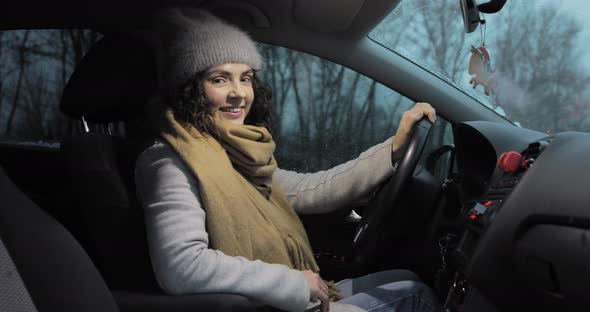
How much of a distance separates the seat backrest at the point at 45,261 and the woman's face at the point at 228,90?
0.59 metres

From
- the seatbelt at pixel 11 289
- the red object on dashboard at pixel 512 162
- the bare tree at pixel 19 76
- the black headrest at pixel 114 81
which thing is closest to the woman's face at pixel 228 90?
the black headrest at pixel 114 81

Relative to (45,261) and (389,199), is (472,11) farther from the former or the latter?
(45,261)

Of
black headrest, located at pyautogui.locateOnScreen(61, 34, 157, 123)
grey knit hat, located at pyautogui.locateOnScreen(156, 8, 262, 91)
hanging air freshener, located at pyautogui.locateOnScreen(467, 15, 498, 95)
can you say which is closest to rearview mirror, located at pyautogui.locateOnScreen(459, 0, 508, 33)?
hanging air freshener, located at pyautogui.locateOnScreen(467, 15, 498, 95)

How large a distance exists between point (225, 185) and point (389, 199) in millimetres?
413

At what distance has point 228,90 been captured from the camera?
154 centimetres

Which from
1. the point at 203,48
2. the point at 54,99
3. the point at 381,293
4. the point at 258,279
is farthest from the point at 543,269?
the point at 54,99

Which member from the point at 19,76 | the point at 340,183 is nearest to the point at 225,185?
the point at 340,183

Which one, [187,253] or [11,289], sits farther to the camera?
[187,253]

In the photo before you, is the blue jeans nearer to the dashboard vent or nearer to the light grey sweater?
the light grey sweater

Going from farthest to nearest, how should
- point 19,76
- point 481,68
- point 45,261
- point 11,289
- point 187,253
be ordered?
point 19,76 → point 481,68 → point 187,253 → point 45,261 → point 11,289

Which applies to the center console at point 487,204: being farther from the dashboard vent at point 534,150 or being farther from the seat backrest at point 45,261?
the seat backrest at point 45,261

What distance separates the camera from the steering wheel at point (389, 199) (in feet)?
5.09

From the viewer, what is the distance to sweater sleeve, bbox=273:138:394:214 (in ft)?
5.69

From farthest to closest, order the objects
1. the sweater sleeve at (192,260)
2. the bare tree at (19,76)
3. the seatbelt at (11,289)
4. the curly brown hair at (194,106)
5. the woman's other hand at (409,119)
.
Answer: the bare tree at (19,76) → the woman's other hand at (409,119) → the curly brown hair at (194,106) → the sweater sleeve at (192,260) → the seatbelt at (11,289)
